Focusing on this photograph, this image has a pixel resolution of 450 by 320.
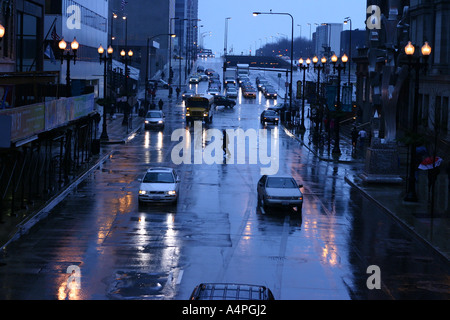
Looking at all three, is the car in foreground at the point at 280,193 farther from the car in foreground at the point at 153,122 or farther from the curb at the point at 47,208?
the car in foreground at the point at 153,122

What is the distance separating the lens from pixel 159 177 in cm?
3062

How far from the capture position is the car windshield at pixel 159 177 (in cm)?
3034

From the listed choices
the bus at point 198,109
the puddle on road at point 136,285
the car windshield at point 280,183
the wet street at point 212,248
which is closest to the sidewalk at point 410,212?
the wet street at point 212,248

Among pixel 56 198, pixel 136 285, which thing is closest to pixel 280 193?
pixel 56 198

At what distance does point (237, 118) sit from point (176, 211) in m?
52.5

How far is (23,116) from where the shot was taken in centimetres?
2541

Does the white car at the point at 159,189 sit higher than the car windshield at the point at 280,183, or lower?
lower

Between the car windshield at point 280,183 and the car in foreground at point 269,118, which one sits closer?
the car windshield at point 280,183

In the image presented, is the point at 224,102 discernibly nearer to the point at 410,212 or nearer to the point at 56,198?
the point at 56,198

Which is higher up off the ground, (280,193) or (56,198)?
(280,193)

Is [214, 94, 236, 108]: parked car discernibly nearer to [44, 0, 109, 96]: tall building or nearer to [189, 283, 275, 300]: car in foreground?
[44, 0, 109, 96]: tall building

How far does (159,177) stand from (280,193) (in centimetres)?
527

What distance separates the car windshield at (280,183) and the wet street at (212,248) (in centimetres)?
108
